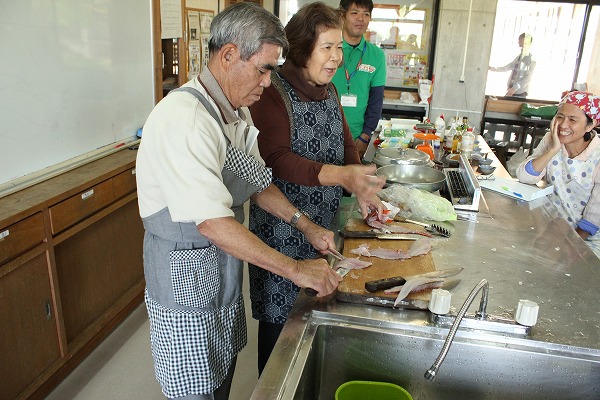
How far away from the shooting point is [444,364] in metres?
1.32

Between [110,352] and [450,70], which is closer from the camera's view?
[110,352]

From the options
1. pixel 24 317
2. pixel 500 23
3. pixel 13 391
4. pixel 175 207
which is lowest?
pixel 13 391

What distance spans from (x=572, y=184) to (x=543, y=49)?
A: 4.34m

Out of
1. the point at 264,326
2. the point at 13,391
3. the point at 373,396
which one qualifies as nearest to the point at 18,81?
the point at 13,391

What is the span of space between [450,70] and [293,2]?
216 centimetres

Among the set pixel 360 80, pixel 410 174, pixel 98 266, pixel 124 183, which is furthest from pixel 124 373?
pixel 360 80

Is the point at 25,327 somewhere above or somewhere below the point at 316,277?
below

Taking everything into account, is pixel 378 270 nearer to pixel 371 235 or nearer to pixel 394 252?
pixel 394 252

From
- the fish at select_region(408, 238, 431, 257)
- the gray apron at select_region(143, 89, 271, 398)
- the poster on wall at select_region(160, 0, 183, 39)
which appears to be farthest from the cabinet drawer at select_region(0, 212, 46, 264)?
the poster on wall at select_region(160, 0, 183, 39)

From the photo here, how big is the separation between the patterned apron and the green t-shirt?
1.32m

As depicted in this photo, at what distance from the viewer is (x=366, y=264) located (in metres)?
1.55

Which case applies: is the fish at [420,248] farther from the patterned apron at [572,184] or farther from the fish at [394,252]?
the patterned apron at [572,184]

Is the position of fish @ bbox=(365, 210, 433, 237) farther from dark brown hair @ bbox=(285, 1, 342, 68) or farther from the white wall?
the white wall

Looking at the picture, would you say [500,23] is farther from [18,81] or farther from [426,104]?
[18,81]
